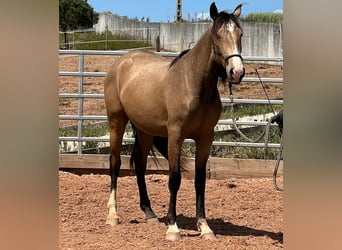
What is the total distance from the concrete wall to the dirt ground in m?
10.2

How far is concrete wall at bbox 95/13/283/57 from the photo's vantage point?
18844 mm

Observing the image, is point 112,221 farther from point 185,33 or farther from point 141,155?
point 185,33

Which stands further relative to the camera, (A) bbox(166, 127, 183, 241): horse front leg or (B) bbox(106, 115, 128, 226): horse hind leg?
(B) bbox(106, 115, 128, 226): horse hind leg

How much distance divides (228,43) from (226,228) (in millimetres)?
1640

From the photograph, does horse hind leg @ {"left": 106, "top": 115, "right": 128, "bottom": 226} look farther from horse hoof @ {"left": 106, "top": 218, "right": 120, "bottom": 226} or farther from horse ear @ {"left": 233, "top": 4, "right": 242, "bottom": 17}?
horse ear @ {"left": 233, "top": 4, "right": 242, "bottom": 17}

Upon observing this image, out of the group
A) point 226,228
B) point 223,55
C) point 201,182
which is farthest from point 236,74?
point 226,228

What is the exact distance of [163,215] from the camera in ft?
15.9

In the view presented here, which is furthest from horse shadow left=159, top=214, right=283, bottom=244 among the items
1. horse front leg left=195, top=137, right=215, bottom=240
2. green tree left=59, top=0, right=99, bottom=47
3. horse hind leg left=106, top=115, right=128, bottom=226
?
green tree left=59, top=0, right=99, bottom=47
